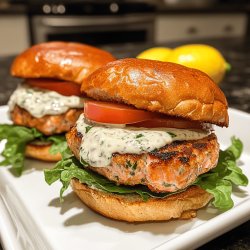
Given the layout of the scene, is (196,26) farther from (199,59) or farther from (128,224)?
(128,224)

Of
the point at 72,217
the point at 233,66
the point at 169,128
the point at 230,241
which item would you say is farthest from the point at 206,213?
the point at 233,66

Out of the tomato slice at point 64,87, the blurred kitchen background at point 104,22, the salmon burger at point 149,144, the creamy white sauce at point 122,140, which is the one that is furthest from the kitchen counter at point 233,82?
the tomato slice at point 64,87

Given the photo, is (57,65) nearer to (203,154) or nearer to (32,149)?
(32,149)

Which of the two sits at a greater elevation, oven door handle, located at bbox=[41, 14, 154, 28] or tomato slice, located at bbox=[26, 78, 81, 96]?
tomato slice, located at bbox=[26, 78, 81, 96]

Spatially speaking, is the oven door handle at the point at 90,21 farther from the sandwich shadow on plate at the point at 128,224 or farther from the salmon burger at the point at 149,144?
the sandwich shadow on plate at the point at 128,224

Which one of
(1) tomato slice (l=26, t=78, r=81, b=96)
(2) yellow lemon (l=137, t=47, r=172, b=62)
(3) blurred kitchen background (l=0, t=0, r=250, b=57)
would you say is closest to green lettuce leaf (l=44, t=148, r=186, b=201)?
(1) tomato slice (l=26, t=78, r=81, b=96)

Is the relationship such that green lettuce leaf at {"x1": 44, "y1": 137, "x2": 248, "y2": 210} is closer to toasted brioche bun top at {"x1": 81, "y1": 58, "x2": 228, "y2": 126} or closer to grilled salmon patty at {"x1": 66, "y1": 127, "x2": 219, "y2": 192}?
grilled salmon patty at {"x1": 66, "y1": 127, "x2": 219, "y2": 192}

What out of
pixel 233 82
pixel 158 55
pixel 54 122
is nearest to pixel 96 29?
pixel 233 82

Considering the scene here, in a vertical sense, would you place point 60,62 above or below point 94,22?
above
